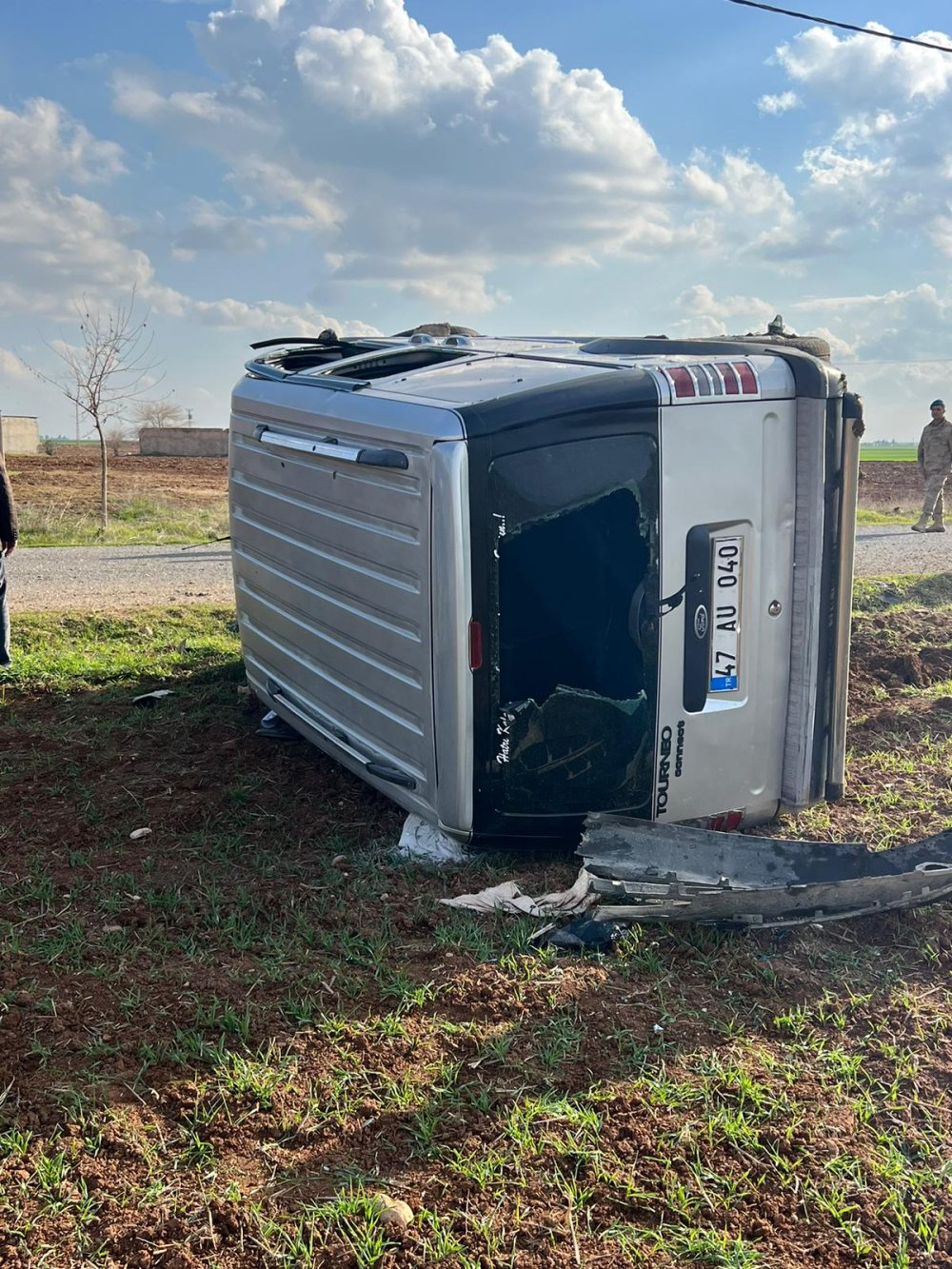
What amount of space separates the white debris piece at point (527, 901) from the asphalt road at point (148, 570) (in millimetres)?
7393

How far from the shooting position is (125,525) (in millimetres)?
18891

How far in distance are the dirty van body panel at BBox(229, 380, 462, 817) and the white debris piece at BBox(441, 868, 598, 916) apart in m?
0.44

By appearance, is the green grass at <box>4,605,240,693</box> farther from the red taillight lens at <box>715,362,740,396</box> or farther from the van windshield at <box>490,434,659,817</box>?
the red taillight lens at <box>715,362,740,396</box>

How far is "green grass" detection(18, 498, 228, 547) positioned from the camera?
16891 mm

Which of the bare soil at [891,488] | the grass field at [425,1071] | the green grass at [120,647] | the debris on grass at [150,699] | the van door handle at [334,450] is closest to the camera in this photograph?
the grass field at [425,1071]

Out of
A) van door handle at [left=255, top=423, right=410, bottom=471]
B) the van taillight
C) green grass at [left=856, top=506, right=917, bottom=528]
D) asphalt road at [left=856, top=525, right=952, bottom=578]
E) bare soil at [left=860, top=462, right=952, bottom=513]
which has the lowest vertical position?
bare soil at [left=860, top=462, right=952, bottom=513]

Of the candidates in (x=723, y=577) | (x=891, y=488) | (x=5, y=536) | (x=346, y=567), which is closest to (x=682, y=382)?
(x=723, y=577)

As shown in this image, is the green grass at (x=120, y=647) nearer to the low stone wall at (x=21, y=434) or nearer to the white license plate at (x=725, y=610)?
the white license plate at (x=725, y=610)

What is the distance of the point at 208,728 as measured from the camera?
22.8 feet

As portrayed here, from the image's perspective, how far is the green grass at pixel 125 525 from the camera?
16.9 meters

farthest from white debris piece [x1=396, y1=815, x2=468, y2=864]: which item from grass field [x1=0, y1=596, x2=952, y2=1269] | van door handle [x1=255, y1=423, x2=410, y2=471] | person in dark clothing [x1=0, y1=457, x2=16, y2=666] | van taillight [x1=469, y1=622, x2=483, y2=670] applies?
person in dark clothing [x1=0, y1=457, x2=16, y2=666]

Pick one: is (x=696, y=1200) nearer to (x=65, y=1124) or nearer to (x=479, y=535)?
(x=65, y=1124)

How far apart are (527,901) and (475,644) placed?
1.03 m

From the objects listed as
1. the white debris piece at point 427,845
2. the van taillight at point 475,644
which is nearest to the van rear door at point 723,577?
the van taillight at point 475,644
